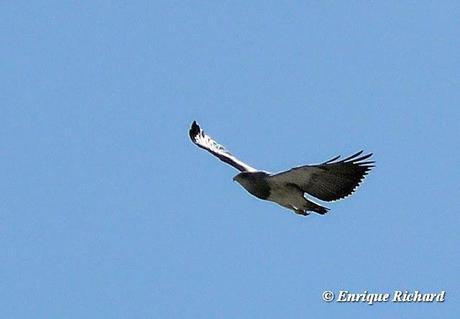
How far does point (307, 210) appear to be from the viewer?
1922 centimetres

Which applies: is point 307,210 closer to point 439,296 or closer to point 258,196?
point 258,196

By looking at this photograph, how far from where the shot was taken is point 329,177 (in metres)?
18.5

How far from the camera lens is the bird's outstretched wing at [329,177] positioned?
18.2 m

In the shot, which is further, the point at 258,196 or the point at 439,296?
the point at 439,296

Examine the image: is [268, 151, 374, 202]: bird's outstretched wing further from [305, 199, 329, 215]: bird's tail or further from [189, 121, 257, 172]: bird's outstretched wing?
[189, 121, 257, 172]: bird's outstretched wing

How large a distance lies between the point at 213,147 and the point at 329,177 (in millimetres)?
5783

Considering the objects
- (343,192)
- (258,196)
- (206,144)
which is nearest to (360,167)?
(343,192)

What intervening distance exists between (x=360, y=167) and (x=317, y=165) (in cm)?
85

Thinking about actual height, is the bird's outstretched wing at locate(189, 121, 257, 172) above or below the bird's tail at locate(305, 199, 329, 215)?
above

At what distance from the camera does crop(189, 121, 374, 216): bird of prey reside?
18.2m

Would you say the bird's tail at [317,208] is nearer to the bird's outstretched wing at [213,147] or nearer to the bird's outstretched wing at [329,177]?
the bird's outstretched wing at [329,177]

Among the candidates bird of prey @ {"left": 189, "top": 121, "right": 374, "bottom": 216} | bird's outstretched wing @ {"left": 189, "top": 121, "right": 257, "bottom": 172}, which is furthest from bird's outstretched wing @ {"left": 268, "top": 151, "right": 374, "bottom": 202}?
bird's outstretched wing @ {"left": 189, "top": 121, "right": 257, "bottom": 172}

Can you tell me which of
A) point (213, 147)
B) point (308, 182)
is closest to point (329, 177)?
point (308, 182)

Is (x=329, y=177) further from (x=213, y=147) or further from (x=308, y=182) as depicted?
(x=213, y=147)
